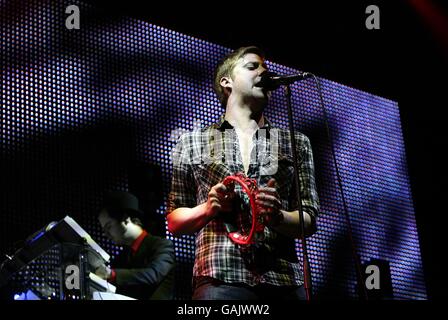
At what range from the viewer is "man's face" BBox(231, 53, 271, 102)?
2.69 meters

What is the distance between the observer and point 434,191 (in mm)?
5422

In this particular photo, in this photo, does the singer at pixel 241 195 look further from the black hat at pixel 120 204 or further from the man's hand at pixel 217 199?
the black hat at pixel 120 204

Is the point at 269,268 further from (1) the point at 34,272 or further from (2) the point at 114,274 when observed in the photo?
(1) the point at 34,272

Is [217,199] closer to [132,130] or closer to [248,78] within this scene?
[248,78]

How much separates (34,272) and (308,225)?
2.03 m

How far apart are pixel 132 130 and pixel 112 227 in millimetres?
667

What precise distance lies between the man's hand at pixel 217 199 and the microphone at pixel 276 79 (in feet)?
1.68

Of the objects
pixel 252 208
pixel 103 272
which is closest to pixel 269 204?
pixel 252 208

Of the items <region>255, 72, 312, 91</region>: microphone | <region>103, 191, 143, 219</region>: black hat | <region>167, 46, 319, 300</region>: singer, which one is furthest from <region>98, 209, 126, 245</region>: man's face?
<region>255, 72, 312, 91</region>: microphone

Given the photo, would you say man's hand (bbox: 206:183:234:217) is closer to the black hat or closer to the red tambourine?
the red tambourine

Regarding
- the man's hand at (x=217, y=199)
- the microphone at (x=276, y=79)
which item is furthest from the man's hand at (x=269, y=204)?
the microphone at (x=276, y=79)

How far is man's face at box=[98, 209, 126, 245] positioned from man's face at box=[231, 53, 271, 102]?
1.69m
